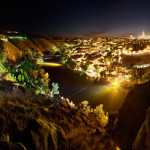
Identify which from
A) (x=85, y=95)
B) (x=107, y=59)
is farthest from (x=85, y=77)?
(x=107, y=59)

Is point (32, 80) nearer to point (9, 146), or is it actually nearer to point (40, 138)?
point (40, 138)

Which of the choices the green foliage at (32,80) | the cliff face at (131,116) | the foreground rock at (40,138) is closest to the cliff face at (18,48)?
the green foliage at (32,80)

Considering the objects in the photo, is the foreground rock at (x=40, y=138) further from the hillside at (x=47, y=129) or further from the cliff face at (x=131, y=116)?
the cliff face at (x=131, y=116)

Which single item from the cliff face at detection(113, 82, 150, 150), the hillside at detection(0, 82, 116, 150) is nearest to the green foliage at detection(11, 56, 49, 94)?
the hillside at detection(0, 82, 116, 150)

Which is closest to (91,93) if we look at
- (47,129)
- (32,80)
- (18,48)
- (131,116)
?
(32,80)

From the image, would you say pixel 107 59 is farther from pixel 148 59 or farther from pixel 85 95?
pixel 85 95

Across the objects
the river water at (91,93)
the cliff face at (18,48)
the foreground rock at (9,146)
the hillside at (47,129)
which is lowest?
the river water at (91,93)
